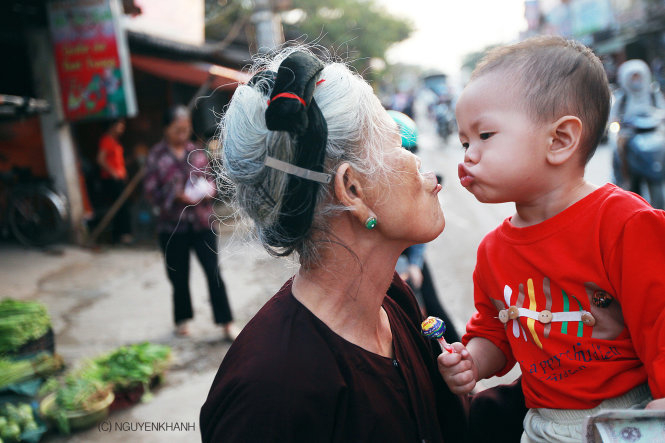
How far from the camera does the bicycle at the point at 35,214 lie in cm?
759

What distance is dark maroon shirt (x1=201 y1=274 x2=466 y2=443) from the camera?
3.80ft

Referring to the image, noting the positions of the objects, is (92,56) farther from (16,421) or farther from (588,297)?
(588,297)

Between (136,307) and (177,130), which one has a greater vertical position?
(177,130)

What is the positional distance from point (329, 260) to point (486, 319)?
59cm

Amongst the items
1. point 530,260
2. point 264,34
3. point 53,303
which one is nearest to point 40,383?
point 53,303

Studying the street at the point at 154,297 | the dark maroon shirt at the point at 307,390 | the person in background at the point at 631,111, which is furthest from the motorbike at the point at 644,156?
the dark maroon shirt at the point at 307,390

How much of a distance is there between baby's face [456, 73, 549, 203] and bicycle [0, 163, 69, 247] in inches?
292

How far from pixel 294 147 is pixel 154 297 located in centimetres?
543

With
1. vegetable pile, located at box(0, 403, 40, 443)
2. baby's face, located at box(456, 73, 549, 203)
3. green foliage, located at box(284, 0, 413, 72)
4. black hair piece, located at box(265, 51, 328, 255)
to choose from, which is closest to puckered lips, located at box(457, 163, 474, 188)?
baby's face, located at box(456, 73, 549, 203)

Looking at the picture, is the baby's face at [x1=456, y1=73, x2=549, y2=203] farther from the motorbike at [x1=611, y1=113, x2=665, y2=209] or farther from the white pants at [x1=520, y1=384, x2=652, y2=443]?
the motorbike at [x1=611, y1=113, x2=665, y2=209]

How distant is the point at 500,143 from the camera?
4.69 feet

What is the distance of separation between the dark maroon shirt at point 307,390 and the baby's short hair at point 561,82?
79cm

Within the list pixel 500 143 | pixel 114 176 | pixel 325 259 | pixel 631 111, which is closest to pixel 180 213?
pixel 325 259

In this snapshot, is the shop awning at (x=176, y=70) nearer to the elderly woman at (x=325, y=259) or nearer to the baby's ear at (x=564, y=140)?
the elderly woman at (x=325, y=259)
